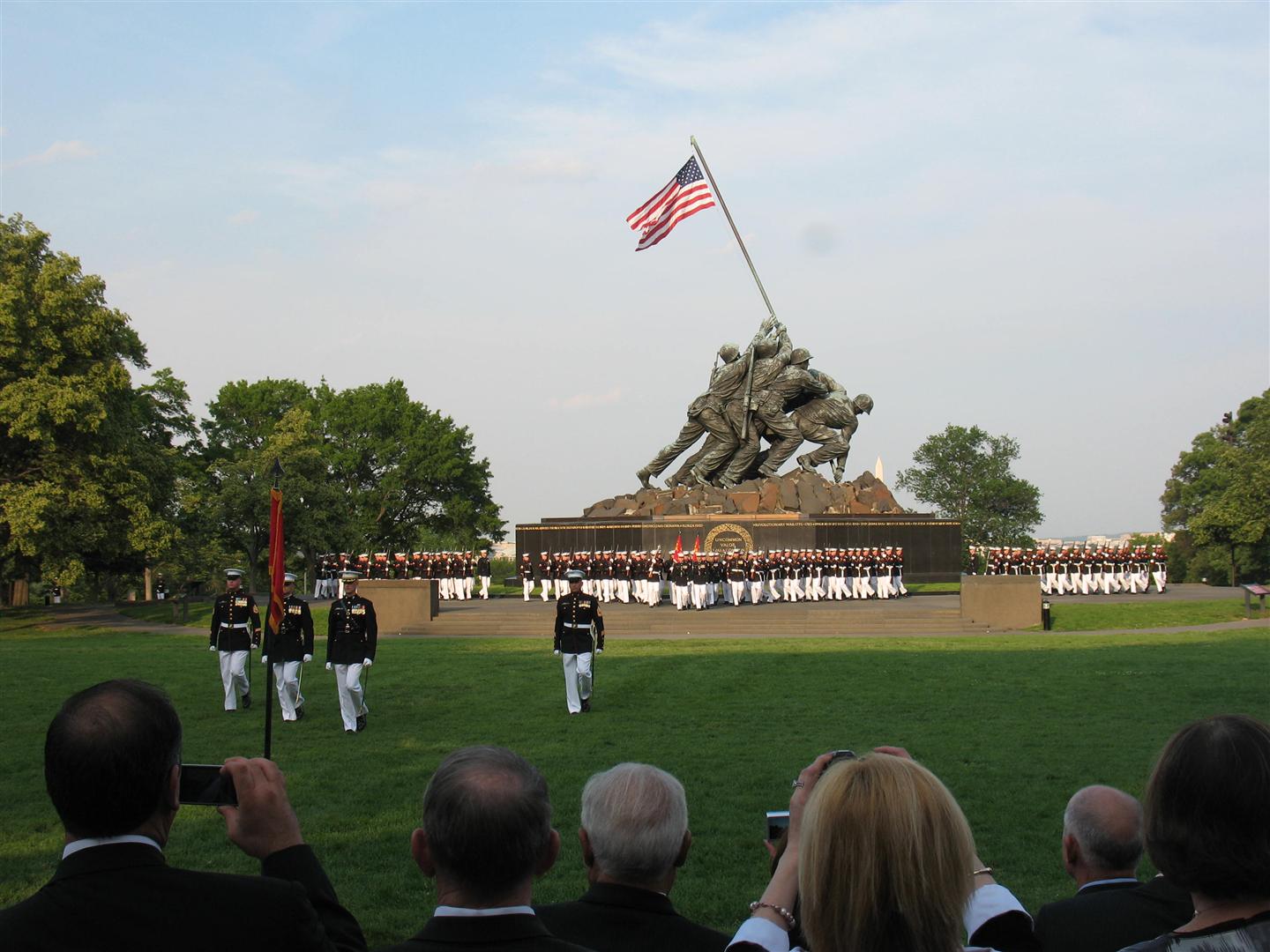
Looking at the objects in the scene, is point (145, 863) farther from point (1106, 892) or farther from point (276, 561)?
point (276, 561)

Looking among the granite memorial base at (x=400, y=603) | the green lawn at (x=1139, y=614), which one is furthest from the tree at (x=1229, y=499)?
the granite memorial base at (x=400, y=603)

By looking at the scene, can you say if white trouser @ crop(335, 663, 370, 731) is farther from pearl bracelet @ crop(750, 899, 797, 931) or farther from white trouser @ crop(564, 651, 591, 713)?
pearl bracelet @ crop(750, 899, 797, 931)

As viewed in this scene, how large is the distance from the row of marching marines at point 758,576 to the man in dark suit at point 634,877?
32.5m

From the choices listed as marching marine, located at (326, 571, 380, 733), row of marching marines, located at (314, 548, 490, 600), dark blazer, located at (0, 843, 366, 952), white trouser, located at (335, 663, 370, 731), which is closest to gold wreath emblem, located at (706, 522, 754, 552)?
row of marching marines, located at (314, 548, 490, 600)

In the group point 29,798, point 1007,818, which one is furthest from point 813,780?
point 29,798

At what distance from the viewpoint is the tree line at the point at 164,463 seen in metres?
32.2

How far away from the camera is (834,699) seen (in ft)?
52.1

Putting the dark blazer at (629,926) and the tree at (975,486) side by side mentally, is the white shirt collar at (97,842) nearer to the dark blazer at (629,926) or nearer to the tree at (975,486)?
the dark blazer at (629,926)

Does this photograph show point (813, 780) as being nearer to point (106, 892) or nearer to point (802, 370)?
point (106, 892)

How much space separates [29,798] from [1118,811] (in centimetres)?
927

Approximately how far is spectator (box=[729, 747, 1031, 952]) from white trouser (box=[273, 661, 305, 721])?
13359 mm

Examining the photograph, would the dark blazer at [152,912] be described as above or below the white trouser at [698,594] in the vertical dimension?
above

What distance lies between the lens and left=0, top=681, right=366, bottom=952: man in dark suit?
8.27 feet

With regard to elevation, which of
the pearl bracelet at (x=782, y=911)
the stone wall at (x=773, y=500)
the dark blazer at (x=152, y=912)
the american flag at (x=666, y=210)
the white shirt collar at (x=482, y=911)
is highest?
the american flag at (x=666, y=210)
